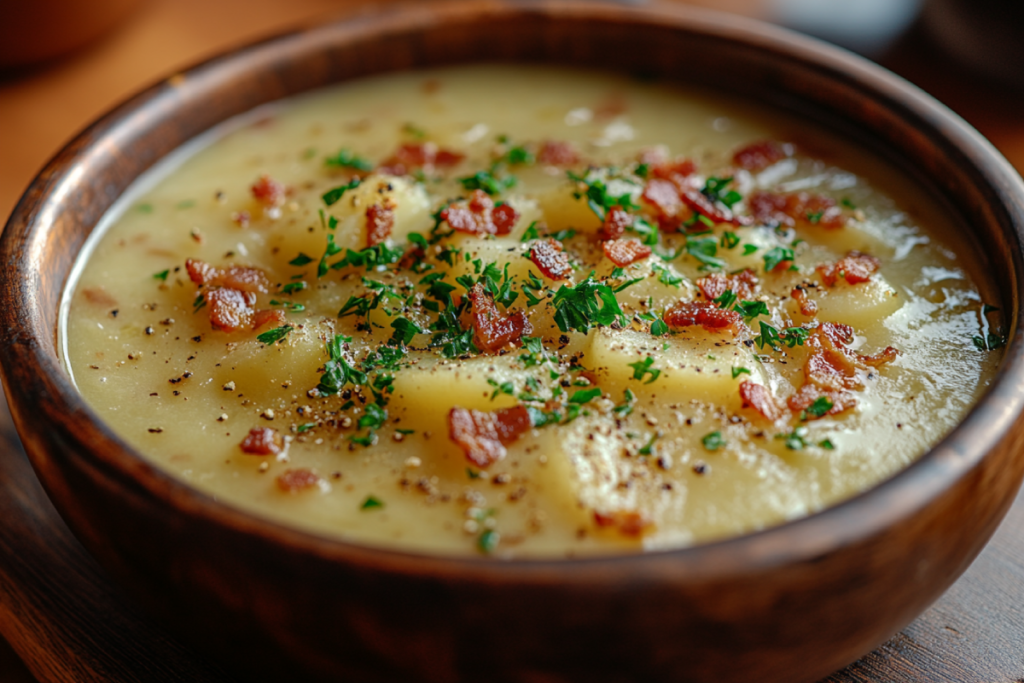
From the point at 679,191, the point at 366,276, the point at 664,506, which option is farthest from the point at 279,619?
the point at 679,191

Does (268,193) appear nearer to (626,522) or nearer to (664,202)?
(664,202)

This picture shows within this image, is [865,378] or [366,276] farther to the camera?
[366,276]

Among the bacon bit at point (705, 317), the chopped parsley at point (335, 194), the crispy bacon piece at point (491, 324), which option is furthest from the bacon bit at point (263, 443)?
the bacon bit at point (705, 317)

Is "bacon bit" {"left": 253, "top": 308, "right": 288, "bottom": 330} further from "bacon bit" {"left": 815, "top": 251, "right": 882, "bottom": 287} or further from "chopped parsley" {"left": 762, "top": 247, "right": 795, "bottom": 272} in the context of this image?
"bacon bit" {"left": 815, "top": 251, "right": 882, "bottom": 287}

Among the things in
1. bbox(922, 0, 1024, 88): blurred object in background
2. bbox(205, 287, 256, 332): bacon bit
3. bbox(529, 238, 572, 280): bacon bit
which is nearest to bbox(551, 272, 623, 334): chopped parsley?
bbox(529, 238, 572, 280): bacon bit

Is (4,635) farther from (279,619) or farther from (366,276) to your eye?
(366,276)

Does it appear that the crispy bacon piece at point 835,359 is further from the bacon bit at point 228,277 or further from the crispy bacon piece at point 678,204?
the bacon bit at point 228,277
